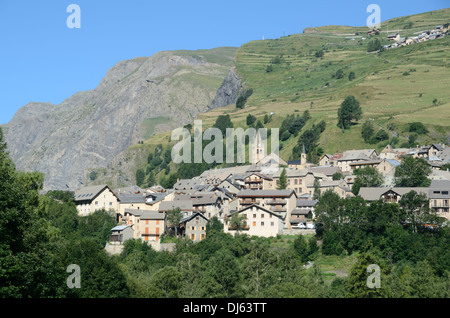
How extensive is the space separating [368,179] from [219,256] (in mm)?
38467

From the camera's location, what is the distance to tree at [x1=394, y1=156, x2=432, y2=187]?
304 feet

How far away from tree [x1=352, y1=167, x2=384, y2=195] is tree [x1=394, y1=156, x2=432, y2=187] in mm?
3279

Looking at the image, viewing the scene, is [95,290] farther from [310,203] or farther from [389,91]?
→ [389,91]

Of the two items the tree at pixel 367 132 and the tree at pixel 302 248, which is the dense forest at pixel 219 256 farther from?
the tree at pixel 367 132

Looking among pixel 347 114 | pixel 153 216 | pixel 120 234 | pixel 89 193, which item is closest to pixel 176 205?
pixel 153 216

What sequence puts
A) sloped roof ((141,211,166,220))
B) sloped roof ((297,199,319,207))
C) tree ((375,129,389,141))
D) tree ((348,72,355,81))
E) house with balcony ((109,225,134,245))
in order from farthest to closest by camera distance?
tree ((348,72,355,81)), tree ((375,129,389,141)), sloped roof ((297,199,319,207)), sloped roof ((141,211,166,220)), house with balcony ((109,225,134,245))

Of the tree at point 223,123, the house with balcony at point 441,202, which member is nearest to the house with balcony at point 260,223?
the house with balcony at point 441,202

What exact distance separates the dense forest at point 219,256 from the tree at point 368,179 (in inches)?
572

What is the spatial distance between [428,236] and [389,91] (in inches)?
3898

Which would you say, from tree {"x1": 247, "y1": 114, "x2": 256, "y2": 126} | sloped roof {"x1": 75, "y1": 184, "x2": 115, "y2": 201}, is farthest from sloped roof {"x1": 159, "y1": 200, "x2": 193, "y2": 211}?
tree {"x1": 247, "y1": 114, "x2": 256, "y2": 126}

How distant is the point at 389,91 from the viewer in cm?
16688

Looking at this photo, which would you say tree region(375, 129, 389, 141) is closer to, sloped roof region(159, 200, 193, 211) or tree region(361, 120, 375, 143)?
tree region(361, 120, 375, 143)

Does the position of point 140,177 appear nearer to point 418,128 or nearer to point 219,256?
point 418,128

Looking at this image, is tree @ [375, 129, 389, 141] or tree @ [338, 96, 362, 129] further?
tree @ [338, 96, 362, 129]
